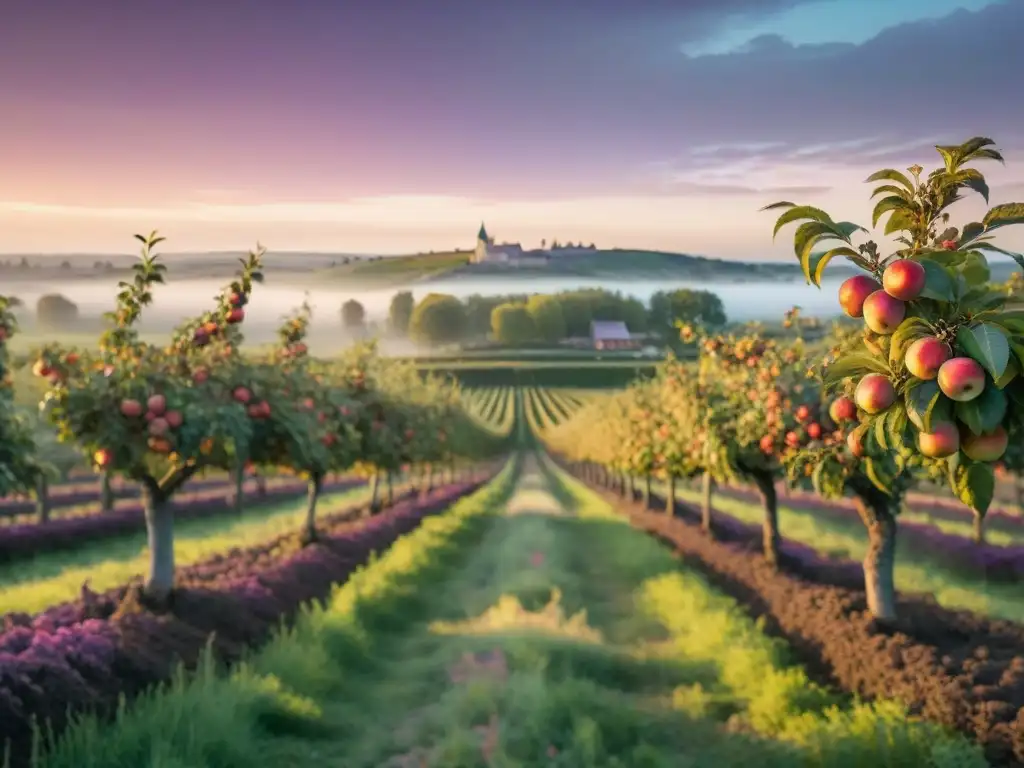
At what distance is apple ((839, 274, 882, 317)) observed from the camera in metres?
2.37

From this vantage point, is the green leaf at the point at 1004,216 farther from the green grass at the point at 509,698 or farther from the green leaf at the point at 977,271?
the green grass at the point at 509,698

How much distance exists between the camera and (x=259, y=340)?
8336 millimetres

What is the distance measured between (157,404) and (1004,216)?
19.0ft

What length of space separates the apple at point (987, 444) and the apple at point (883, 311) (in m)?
0.37

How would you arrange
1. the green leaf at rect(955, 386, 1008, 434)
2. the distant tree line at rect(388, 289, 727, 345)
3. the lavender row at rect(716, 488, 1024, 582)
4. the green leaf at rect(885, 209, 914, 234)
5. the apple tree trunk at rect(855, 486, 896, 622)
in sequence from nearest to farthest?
the green leaf at rect(955, 386, 1008, 434)
the green leaf at rect(885, 209, 914, 234)
the apple tree trunk at rect(855, 486, 896, 622)
the lavender row at rect(716, 488, 1024, 582)
the distant tree line at rect(388, 289, 727, 345)

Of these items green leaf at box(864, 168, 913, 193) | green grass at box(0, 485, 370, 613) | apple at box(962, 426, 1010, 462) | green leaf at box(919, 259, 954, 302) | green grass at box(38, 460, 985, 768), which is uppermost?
green leaf at box(864, 168, 913, 193)

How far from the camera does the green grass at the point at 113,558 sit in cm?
1057

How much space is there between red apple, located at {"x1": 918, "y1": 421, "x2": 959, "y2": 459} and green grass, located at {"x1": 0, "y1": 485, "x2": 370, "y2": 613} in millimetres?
7896

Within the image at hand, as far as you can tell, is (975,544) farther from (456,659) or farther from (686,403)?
(456,659)

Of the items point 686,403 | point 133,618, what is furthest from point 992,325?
point 686,403

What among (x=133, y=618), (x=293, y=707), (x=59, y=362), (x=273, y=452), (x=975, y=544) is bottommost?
(x=975, y=544)

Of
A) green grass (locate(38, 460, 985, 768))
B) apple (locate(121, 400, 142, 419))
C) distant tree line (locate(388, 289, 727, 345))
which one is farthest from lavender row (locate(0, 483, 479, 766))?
distant tree line (locate(388, 289, 727, 345))

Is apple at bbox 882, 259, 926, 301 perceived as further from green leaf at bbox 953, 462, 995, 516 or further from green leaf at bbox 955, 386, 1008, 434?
green leaf at bbox 953, 462, 995, 516

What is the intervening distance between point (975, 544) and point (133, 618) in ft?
44.4
